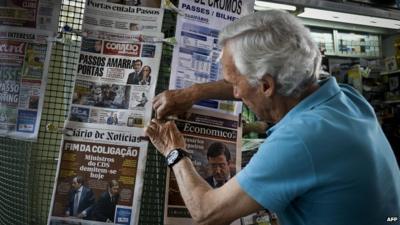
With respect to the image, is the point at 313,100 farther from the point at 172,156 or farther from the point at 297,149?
the point at 172,156

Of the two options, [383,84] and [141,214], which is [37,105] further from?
[383,84]

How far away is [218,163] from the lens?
1.41 m

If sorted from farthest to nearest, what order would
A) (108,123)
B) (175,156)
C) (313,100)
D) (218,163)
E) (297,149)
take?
(218,163), (108,123), (175,156), (313,100), (297,149)

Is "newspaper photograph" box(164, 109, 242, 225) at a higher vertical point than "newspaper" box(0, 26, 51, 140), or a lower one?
lower

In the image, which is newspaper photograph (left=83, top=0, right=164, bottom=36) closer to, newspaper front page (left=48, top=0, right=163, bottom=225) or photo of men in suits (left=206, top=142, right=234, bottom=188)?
newspaper front page (left=48, top=0, right=163, bottom=225)

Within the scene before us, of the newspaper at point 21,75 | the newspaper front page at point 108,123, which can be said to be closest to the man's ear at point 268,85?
the newspaper front page at point 108,123

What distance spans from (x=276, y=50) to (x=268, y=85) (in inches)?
4.0

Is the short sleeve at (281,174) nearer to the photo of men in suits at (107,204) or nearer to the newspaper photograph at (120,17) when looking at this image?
the photo of men in suits at (107,204)

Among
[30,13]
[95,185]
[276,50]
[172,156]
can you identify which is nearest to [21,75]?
[30,13]

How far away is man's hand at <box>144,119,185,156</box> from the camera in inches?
48.9

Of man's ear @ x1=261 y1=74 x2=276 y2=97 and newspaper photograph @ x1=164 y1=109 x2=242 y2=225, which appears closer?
man's ear @ x1=261 y1=74 x2=276 y2=97

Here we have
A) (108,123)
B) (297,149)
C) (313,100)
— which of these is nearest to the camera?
(297,149)

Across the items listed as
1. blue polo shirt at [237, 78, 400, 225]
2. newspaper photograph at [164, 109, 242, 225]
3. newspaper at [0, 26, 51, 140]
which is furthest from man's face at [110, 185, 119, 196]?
blue polo shirt at [237, 78, 400, 225]

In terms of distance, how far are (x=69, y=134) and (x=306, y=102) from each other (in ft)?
2.30
